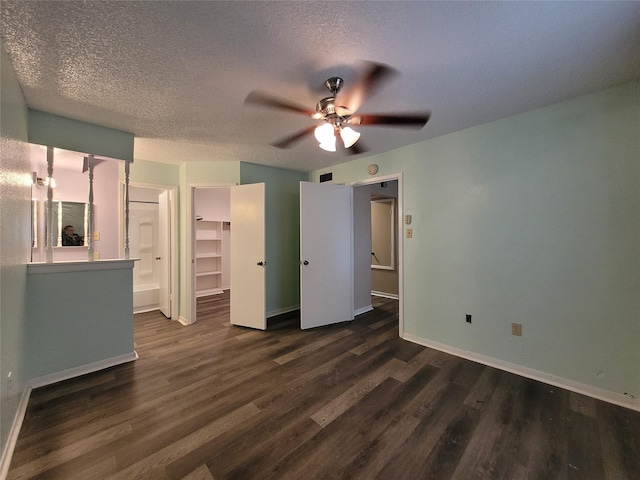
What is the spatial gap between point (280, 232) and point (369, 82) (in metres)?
2.68

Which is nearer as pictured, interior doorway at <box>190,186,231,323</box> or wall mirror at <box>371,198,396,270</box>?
wall mirror at <box>371,198,396,270</box>

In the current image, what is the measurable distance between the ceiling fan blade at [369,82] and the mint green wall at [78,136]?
2.36 metres

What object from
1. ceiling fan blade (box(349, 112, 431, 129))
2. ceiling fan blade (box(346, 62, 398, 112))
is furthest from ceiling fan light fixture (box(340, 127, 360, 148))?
ceiling fan blade (box(346, 62, 398, 112))

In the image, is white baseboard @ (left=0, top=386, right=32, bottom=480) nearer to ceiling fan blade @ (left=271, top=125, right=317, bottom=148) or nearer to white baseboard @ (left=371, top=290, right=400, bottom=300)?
ceiling fan blade @ (left=271, top=125, right=317, bottom=148)

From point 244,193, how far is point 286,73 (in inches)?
81.0

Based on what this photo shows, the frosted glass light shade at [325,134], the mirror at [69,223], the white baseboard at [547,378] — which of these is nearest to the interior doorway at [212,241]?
the mirror at [69,223]

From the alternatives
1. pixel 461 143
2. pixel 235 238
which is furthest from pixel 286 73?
pixel 235 238

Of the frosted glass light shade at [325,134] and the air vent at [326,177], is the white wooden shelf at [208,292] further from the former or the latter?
the frosted glass light shade at [325,134]

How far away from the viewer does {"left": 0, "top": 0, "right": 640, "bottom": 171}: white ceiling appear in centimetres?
119

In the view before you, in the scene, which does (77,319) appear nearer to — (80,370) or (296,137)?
(80,370)

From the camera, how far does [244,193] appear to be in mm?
3447

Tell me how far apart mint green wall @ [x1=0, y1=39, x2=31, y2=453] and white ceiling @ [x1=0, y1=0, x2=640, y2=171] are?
10.1 inches

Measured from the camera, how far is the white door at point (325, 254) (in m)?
3.38

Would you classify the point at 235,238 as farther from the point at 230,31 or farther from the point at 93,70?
the point at 230,31
